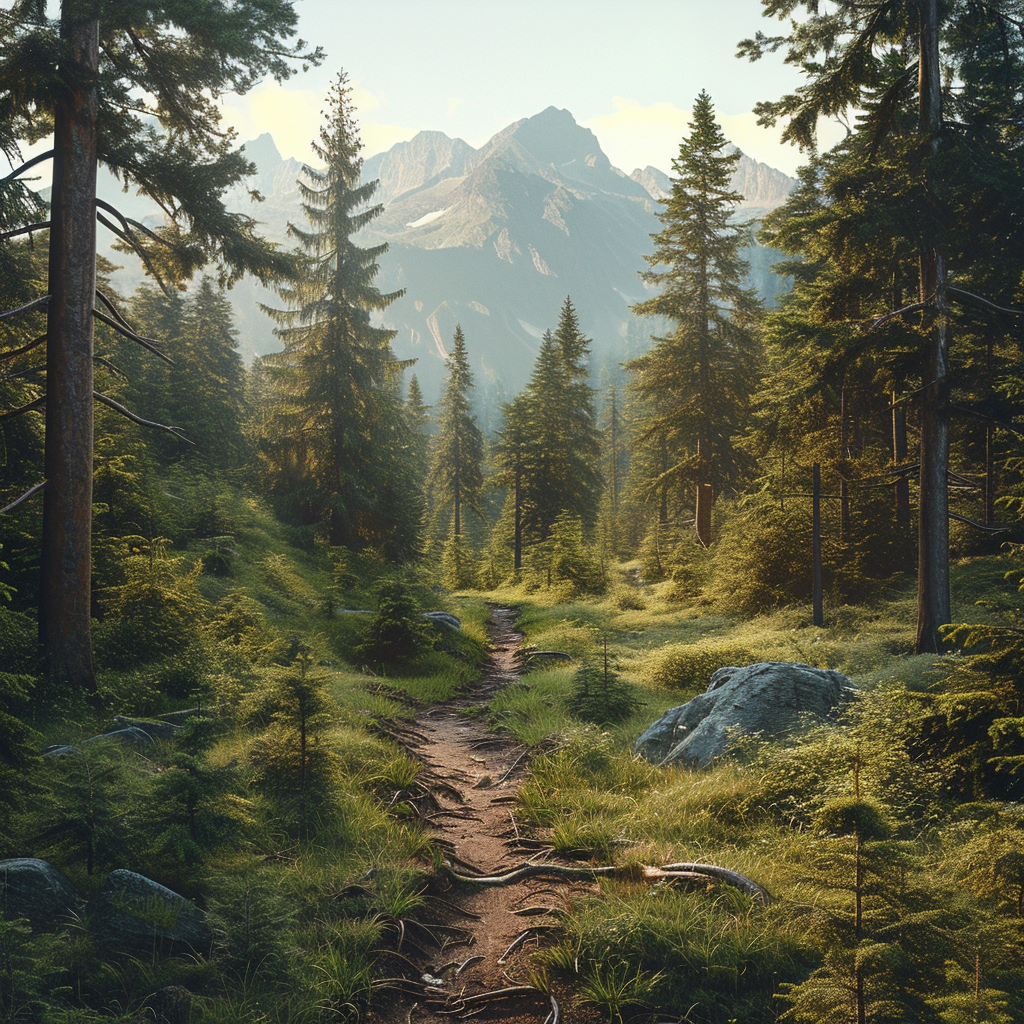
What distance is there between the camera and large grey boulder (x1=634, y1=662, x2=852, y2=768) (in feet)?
22.8

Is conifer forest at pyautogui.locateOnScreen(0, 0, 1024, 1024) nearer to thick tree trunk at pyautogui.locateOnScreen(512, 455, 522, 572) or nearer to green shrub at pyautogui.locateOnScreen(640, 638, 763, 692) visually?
green shrub at pyautogui.locateOnScreen(640, 638, 763, 692)

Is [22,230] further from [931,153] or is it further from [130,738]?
[931,153]

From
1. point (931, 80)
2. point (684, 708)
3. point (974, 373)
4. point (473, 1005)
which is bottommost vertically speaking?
point (473, 1005)

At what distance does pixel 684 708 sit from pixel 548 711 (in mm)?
2376

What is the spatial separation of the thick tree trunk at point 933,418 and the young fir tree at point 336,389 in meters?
16.3

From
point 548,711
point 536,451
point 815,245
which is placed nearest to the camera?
point 548,711

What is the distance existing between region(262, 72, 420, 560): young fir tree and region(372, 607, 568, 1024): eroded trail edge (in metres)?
14.2

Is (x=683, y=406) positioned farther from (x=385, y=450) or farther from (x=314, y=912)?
(x=314, y=912)

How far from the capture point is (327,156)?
2161 centimetres

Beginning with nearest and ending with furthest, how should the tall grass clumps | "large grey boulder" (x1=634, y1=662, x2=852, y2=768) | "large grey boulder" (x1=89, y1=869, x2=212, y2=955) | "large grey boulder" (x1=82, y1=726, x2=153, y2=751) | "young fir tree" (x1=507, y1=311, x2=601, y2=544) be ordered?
"large grey boulder" (x1=89, y1=869, x2=212, y2=955), the tall grass clumps, "large grey boulder" (x1=82, y1=726, x2=153, y2=751), "large grey boulder" (x1=634, y1=662, x2=852, y2=768), "young fir tree" (x1=507, y1=311, x2=601, y2=544)

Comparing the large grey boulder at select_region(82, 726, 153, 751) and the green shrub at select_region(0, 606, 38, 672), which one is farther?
the green shrub at select_region(0, 606, 38, 672)

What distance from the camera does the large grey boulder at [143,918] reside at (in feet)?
11.2

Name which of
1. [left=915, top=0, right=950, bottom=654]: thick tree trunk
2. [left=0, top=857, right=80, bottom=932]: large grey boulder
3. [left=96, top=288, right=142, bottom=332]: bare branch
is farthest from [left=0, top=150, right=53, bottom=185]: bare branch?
[left=915, top=0, right=950, bottom=654]: thick tree trunk

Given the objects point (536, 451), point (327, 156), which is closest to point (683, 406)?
point (536, 451)
